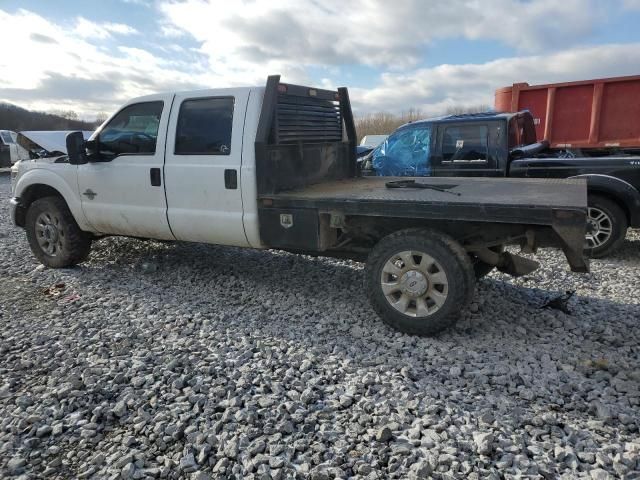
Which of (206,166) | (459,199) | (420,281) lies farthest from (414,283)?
(206,166)

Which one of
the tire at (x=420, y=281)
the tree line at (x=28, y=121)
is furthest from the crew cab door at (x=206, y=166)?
the tree line at (x=28, y=121)

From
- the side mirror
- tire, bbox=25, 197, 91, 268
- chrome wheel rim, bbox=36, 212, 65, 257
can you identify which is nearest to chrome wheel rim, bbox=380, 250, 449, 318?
the side mirror

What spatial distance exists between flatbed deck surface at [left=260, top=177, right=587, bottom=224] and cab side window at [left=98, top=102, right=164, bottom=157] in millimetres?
1633

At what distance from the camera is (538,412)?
293cm

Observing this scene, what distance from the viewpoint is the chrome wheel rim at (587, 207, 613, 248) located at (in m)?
6.17

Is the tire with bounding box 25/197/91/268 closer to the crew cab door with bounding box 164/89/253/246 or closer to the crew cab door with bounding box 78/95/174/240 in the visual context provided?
the crew cab door with bounding box 78/95/174/240

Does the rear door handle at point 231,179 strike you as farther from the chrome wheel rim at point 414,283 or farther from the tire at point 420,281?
the chrome wheel rim at point 414,283

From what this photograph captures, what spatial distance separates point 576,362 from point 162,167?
405 centimetres

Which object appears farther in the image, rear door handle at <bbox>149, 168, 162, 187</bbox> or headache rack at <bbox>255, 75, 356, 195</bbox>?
rear door handle at <bbox>149, 168, 162, 187</bbox>

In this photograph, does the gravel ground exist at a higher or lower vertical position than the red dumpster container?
lower

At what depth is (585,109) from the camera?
9094 mm

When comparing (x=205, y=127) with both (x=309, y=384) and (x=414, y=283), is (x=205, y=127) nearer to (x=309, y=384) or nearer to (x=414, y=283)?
(x=414, y=283)

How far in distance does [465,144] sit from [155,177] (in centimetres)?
413

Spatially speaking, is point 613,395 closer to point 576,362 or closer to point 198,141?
point 576,362
